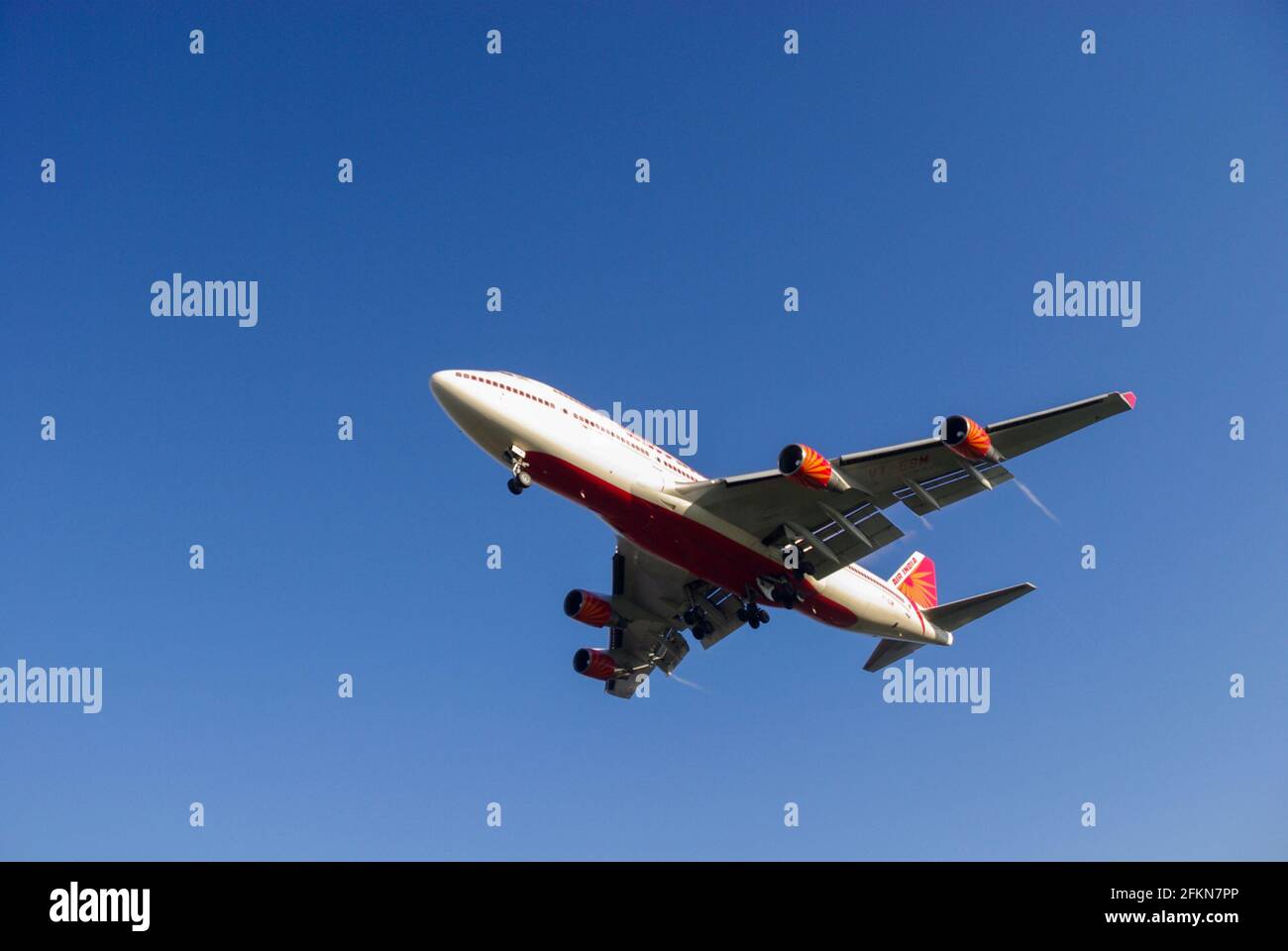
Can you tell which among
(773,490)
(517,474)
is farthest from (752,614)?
(517,474)

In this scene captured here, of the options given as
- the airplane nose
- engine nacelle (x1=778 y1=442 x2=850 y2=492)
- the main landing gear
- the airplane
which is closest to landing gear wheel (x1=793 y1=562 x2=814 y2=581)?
the airplane

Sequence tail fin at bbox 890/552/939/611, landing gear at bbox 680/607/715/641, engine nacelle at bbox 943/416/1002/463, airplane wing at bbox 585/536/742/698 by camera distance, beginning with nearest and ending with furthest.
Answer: engine nacelle at bbox 943/416/1002/463
landing gear at bbox 680/607/715/641
airplane wing at bbox 585/536/742/698
tail fin at bbox 890/552/939/611

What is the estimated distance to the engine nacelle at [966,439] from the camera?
39.0 meters

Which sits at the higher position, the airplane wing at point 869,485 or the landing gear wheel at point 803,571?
the airplane wing at point 869,485

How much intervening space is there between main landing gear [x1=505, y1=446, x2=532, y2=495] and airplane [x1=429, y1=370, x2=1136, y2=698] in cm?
4

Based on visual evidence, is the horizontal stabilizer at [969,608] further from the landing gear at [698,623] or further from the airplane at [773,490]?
the landing gear at [698,623]

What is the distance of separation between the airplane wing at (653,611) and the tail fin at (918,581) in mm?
7548

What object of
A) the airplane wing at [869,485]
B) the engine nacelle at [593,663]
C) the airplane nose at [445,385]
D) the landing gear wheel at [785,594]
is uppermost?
the airplane nose at [445,385]

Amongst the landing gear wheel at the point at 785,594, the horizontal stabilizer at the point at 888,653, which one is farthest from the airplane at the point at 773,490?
the horizontal stabilizer at the point at 888,653

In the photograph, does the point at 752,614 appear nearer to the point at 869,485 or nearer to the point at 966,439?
the point at 869,485

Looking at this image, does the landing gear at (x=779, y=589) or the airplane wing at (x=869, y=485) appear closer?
the airplane wing at (x=869, y=485)

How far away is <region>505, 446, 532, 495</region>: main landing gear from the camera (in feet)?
135

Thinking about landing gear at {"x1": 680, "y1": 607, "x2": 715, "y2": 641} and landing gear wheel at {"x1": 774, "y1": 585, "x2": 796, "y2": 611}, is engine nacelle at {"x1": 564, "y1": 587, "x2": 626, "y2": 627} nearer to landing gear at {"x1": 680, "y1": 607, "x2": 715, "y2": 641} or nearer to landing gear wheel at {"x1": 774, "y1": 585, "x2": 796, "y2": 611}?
landing gear at {"x1": 680, "y1": 607, "x2": 715, "y2": 641}
